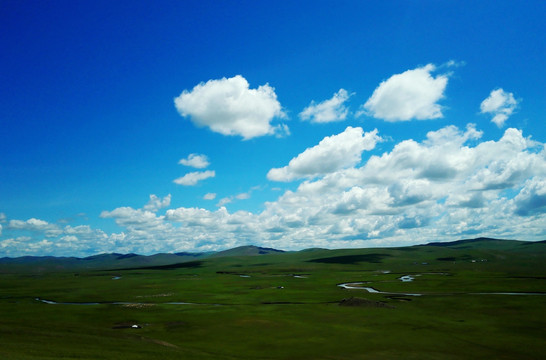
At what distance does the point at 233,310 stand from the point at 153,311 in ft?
64.4

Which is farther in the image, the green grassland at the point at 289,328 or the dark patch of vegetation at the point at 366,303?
the dark patch of vegetation at the point at 366,303

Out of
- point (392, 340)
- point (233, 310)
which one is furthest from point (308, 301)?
point (392, 340)

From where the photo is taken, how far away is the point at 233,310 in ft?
319

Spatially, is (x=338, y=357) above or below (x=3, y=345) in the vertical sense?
below

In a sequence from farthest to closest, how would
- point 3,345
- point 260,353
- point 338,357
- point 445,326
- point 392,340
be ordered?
1. point 445,326
2. point 392,340
3. point 260,353
4. point 338,357
5. point 3,345

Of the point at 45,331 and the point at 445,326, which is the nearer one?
the point at 45,331

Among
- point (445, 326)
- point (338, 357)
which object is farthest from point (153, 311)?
point (445, 326)

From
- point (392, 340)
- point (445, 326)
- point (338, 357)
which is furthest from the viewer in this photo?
point (445, 326)

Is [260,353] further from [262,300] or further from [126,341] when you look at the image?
[262,300]

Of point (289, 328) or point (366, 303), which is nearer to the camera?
point (289, 328)

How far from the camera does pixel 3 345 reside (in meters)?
44.2

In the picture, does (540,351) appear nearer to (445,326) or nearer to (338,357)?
(445,326)

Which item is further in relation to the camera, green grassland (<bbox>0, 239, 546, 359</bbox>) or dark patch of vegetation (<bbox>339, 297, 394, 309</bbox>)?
dark patch of vegetation (<bbox>339, 297, 394, 309</bbox>)

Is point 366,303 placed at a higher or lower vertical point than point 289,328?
lower
